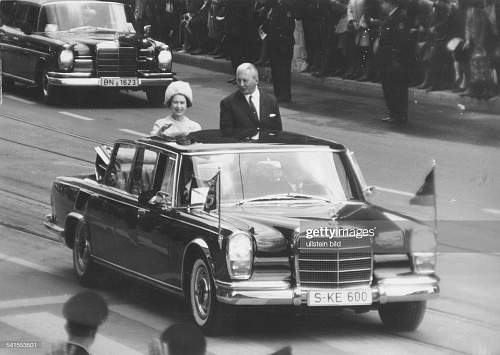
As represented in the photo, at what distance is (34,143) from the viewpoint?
19.1 metres

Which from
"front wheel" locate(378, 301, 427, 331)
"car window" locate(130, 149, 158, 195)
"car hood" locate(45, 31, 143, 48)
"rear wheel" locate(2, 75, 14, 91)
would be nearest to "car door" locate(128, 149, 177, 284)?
"car window" locate(130, 149, 158, 195)

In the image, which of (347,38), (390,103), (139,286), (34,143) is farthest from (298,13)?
(139,286)

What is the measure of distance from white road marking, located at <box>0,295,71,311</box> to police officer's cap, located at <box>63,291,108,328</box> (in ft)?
0.26

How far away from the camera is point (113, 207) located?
1057 cm

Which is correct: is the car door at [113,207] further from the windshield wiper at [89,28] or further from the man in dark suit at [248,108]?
the windshield wiper at [89,28]

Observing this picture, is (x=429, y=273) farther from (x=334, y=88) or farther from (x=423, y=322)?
(x=334, y=88)

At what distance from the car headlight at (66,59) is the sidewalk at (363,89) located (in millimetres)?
5325

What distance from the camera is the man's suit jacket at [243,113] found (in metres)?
12.0

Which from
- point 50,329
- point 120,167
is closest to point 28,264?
point 120,167

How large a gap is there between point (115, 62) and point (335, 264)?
14046 millimetres

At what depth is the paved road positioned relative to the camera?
360 inches

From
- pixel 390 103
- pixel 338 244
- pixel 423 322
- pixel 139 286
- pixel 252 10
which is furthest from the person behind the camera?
pixel 252 10


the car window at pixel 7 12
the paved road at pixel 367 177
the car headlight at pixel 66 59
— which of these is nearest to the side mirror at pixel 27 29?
the car window at pixel 7 12

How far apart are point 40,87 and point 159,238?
45.9ft
